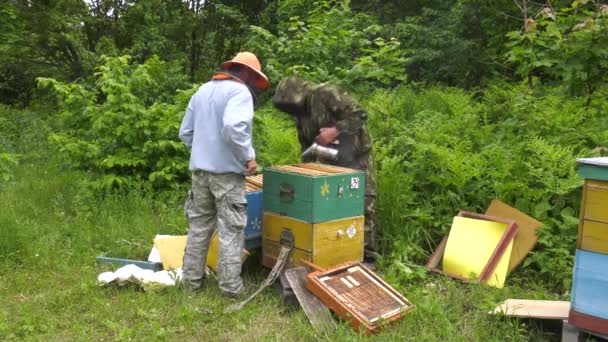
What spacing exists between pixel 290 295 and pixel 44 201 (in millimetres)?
4557

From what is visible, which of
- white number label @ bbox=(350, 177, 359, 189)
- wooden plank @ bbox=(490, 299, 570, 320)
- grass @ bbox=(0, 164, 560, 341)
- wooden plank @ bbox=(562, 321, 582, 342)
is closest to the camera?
wooden plank @ bbox=(562, 321, 582, 342)

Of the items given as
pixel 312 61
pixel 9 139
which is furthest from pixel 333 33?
pixel 9 139

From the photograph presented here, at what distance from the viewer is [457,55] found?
1178cm

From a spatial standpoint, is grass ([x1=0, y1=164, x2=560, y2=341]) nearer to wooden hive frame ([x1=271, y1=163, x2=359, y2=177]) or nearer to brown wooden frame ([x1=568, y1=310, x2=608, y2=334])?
brown wooden frame ([x1=568, y1=310, x2=608, y2=334])

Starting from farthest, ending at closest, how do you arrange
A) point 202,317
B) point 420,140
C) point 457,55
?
point 457,55, point 420,140, point 202,317

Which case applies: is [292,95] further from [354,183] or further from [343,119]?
[354,183]

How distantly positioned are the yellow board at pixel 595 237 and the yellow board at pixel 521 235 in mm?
1686

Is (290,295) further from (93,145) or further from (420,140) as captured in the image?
(93,145)

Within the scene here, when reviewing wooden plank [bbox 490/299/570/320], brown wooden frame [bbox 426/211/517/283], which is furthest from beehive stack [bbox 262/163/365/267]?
wooden plank [bbox 490/299/570/320]

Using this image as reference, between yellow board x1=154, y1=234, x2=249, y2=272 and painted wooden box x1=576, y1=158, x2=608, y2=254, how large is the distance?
9.37 feet

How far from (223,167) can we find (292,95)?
1.12 metres

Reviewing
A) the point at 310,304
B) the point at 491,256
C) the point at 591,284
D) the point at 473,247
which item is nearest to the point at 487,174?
the point at 473,247

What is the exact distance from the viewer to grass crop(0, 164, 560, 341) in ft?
13.3

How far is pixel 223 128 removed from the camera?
14.5 feet
